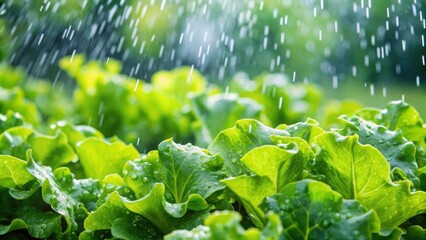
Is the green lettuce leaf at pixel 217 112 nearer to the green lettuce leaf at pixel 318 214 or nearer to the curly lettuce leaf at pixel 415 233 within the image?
the curly lettuce leaf at pixel 415 233

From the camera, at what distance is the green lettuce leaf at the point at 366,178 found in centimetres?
129

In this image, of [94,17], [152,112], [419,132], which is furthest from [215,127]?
[94,17]

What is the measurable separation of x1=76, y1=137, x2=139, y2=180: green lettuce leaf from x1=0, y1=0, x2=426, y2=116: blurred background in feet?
22.5

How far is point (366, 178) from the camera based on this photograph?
51.6 inches

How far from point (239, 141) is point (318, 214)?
27 cm

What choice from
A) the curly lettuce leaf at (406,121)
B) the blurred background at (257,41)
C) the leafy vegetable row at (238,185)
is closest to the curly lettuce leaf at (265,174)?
the leafy vegetable row at (238,185)

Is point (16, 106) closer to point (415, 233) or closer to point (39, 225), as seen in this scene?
point (39, 225)

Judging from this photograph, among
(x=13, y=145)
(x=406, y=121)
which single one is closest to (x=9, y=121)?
(x=13, y=145)

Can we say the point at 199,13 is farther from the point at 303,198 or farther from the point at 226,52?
the point at 303,198

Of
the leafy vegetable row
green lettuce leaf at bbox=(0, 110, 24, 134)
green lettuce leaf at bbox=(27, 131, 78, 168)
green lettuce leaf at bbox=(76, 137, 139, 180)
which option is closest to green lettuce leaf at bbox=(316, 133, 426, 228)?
the leafy vegetable row

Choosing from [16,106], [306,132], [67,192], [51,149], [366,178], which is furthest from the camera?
[16,106]

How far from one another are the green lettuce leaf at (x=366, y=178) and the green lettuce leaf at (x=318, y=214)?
115 millimetres

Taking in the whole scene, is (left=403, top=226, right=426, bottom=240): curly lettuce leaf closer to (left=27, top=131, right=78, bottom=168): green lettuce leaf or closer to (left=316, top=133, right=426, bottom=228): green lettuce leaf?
(left=316, top=133, right=426, bottom=228): green lettuce leaf

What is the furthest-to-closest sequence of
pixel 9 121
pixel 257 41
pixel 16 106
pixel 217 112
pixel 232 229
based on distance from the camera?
pixel 257 41 < pixel 16 106 < pixel 217 112 < pixel 9 121 < pixel 232 229
